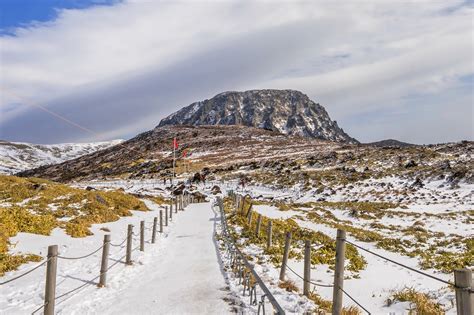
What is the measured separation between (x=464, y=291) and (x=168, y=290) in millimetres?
7401

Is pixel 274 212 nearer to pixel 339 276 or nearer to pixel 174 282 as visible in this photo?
pixel 174 282

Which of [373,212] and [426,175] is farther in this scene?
[426,175]

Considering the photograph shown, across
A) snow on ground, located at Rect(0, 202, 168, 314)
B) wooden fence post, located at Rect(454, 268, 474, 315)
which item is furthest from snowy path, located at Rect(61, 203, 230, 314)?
wooden fence post, located at Rect(454, 268, 474, 315)

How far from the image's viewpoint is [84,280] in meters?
10.6

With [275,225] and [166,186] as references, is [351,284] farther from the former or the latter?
[166,186]

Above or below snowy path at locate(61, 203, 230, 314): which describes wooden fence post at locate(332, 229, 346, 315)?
above

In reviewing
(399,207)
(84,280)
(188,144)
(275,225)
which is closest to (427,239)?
(275,225)

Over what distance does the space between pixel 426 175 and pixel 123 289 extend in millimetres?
40959

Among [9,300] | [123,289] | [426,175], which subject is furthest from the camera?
[426,175]

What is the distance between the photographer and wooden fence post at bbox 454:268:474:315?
3771 millimetres

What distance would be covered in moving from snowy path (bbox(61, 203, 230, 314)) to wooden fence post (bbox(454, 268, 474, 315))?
5043mm

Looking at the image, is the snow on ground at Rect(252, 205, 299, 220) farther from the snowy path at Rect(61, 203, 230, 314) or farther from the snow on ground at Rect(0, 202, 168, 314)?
the snowy path at Rect(61, 203, 230, 314)

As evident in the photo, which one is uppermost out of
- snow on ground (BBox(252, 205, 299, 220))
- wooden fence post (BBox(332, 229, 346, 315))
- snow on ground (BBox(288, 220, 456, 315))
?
wooden fence post (BBox(332, 229, 346, 315))

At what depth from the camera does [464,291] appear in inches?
150
